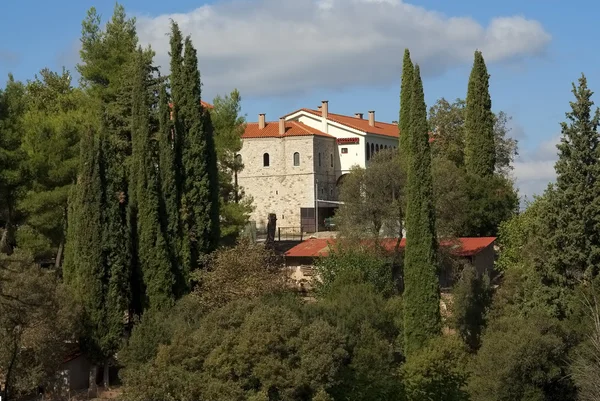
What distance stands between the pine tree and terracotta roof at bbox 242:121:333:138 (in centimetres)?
3462

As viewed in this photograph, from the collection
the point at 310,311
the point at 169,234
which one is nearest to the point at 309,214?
the point at 169,234

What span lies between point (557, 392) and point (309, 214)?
38188 mm

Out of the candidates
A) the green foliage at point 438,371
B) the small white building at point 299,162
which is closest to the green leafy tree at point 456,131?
the small white building at point 299,162

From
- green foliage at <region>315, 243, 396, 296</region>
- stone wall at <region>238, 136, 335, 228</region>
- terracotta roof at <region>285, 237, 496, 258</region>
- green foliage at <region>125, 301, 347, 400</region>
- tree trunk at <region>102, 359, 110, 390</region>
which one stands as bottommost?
tree trunk at <region>102, 359, 110, 390</region>

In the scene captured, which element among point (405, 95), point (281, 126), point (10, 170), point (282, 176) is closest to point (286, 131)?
point (281, 126)

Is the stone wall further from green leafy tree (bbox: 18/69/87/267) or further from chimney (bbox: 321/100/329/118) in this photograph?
green leafy tree (bbox: 18/69/87/267)

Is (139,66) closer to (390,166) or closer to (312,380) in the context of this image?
(390,166)

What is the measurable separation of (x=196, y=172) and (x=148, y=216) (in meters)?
3.72

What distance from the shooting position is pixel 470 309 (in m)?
33.2

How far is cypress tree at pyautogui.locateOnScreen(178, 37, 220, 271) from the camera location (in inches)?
1395

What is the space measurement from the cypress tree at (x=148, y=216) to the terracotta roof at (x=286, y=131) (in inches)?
1181

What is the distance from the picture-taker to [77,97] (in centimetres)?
4062

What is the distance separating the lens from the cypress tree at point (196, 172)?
35438 millimetres

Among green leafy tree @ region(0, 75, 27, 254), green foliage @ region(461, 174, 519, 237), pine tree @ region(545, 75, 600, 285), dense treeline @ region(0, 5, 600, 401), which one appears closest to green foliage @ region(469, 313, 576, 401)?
dense treeline @ region(0, 5, 600, 401)
